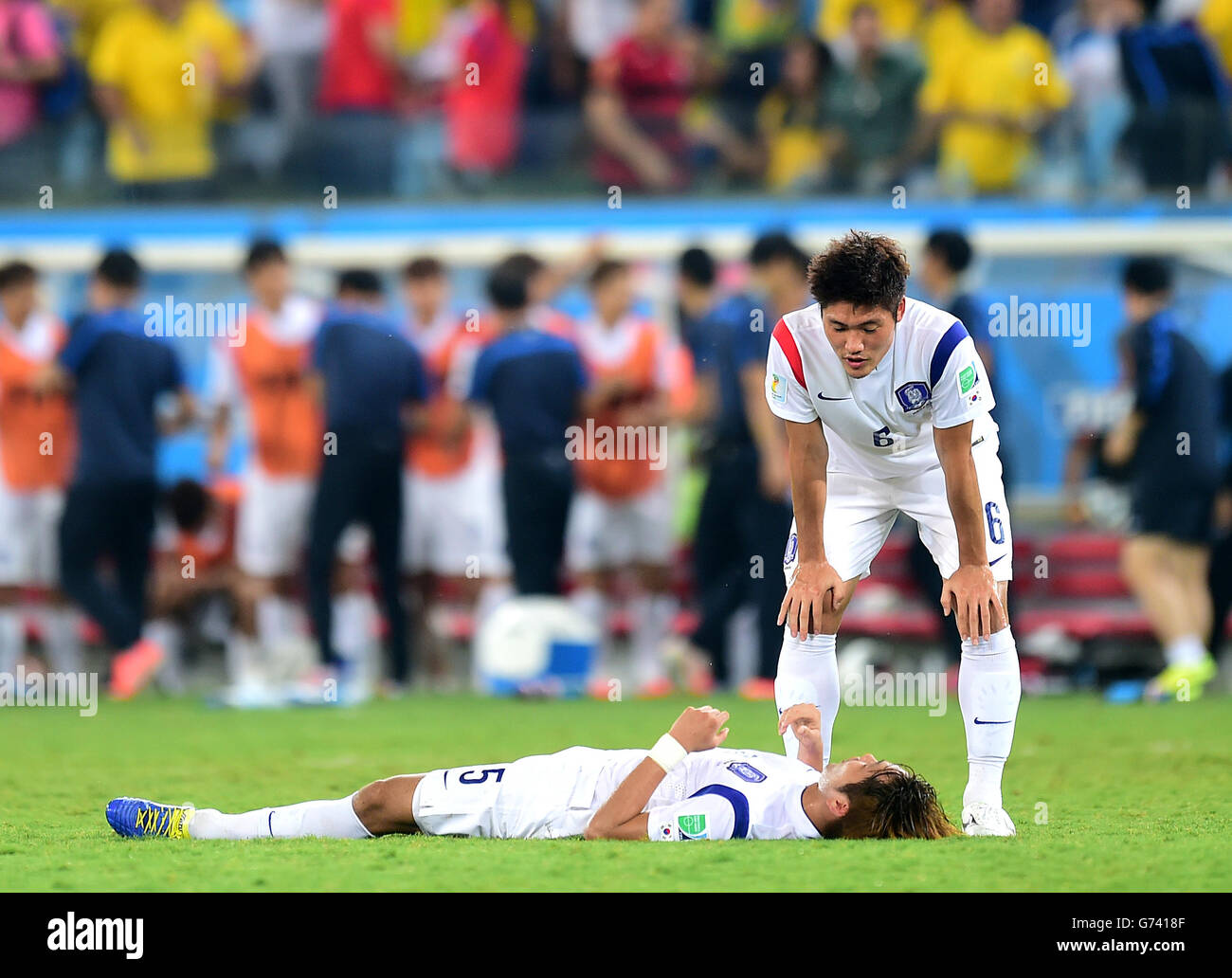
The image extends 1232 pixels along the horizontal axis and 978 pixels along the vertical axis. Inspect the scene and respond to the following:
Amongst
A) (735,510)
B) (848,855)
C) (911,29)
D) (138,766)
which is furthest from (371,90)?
(848,855)

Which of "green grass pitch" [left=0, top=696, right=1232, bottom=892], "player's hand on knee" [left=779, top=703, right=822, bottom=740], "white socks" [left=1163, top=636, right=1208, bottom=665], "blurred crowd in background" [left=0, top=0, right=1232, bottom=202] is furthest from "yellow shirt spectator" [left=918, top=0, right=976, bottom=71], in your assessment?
"player's hand on knee" [left=779, top=703, right=822, bottom=740]

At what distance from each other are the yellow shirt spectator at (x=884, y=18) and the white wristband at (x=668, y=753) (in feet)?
31.1

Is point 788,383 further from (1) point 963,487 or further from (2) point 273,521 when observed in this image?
(2) point 273,521

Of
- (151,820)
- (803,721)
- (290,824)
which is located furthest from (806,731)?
(151,820)

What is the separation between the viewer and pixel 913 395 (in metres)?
5.66

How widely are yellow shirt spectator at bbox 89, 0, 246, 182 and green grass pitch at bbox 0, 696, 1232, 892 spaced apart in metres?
4.97

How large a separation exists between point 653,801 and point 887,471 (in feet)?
4.43

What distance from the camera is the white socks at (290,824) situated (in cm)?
564

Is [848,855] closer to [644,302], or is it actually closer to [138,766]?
[138,766]

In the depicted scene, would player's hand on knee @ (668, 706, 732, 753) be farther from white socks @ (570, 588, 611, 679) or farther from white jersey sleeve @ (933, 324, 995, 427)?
white socks @ (570, 588, 611, 679)

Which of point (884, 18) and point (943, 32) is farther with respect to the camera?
point (884, 18)

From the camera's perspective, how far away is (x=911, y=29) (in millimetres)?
13961

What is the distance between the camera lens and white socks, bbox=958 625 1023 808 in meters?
5.66
